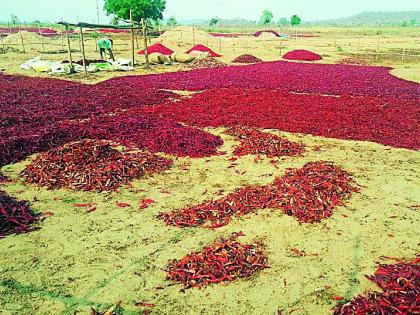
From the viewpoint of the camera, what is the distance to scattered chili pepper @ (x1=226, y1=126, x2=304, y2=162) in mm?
7309

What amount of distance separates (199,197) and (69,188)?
217 cm

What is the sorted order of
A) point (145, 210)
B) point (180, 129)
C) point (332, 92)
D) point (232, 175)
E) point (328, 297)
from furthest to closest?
point (332, 92) → point (180, 129) → point (232, 175) → point (145, 210) → point (328, 297)

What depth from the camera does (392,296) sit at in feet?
10.9

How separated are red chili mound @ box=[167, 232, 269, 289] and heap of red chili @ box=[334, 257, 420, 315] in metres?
1.00

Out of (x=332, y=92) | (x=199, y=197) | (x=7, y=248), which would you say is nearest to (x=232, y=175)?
(x=199, y=197)

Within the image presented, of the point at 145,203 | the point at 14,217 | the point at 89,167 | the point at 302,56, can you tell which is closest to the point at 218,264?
the point at 145,203

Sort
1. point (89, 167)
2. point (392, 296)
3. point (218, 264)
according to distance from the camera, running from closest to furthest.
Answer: point (392, 296) → point (218, 264) → point (89, 167)

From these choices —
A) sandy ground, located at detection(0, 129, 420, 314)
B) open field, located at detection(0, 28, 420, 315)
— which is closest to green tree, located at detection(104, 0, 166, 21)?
open field, located at detection(0, 28, 420, 315)

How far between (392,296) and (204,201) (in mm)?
2823

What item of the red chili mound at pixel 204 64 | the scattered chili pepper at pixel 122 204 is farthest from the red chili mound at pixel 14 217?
the red chili mound at pixel 204 64

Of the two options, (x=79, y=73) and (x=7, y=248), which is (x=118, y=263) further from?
(x=79, y=73)

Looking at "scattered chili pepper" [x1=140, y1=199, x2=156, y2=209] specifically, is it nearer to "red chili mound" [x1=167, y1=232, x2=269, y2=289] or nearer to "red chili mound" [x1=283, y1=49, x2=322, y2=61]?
Answer: "red chili mound" [x1=167, y1=232, x2=269, y2=289]

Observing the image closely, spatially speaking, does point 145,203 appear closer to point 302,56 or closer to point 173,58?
point 173,58

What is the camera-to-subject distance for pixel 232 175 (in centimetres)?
632
